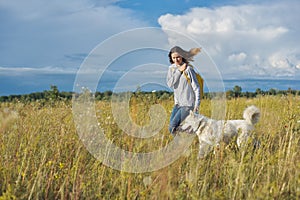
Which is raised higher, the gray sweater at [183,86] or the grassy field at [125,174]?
the gray sweater at [183,86]

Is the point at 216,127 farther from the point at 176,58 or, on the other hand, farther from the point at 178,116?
the point at 176,58

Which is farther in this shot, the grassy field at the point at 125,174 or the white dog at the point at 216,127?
the white dog at the point at 216,127

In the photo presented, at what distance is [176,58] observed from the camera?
5637 mm

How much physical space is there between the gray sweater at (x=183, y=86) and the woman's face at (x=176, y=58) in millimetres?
82

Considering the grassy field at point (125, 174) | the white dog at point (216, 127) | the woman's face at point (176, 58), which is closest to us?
the grassy field at point (125, 174)

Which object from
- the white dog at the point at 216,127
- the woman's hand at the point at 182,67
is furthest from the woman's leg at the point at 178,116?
the woman's hand at the point at 182,67

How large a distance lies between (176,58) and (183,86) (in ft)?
1.50

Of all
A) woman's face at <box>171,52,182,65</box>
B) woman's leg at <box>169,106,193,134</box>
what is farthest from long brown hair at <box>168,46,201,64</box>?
Result: woman's leg at <box>169,106,193,134</box>

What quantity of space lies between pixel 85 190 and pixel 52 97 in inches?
205

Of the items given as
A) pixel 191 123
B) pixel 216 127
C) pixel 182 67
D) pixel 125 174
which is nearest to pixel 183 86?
pixel 182 67

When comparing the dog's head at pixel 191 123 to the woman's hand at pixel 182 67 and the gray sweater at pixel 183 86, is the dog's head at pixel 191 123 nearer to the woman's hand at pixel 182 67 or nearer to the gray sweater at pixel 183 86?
the gray sweater at pixel 183 86

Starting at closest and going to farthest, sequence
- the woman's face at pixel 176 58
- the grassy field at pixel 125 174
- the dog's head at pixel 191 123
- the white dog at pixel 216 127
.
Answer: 1. the grassy field at pixel 125 174
2. the white dog at pixel 216 127
3. the dog's head at pixel 191 123
4. the woman's face at pixel 176 58

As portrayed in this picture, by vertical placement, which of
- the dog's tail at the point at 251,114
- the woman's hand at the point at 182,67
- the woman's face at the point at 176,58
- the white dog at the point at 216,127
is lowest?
the white dog at the point at 216,127

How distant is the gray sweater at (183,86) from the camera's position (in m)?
5.50
